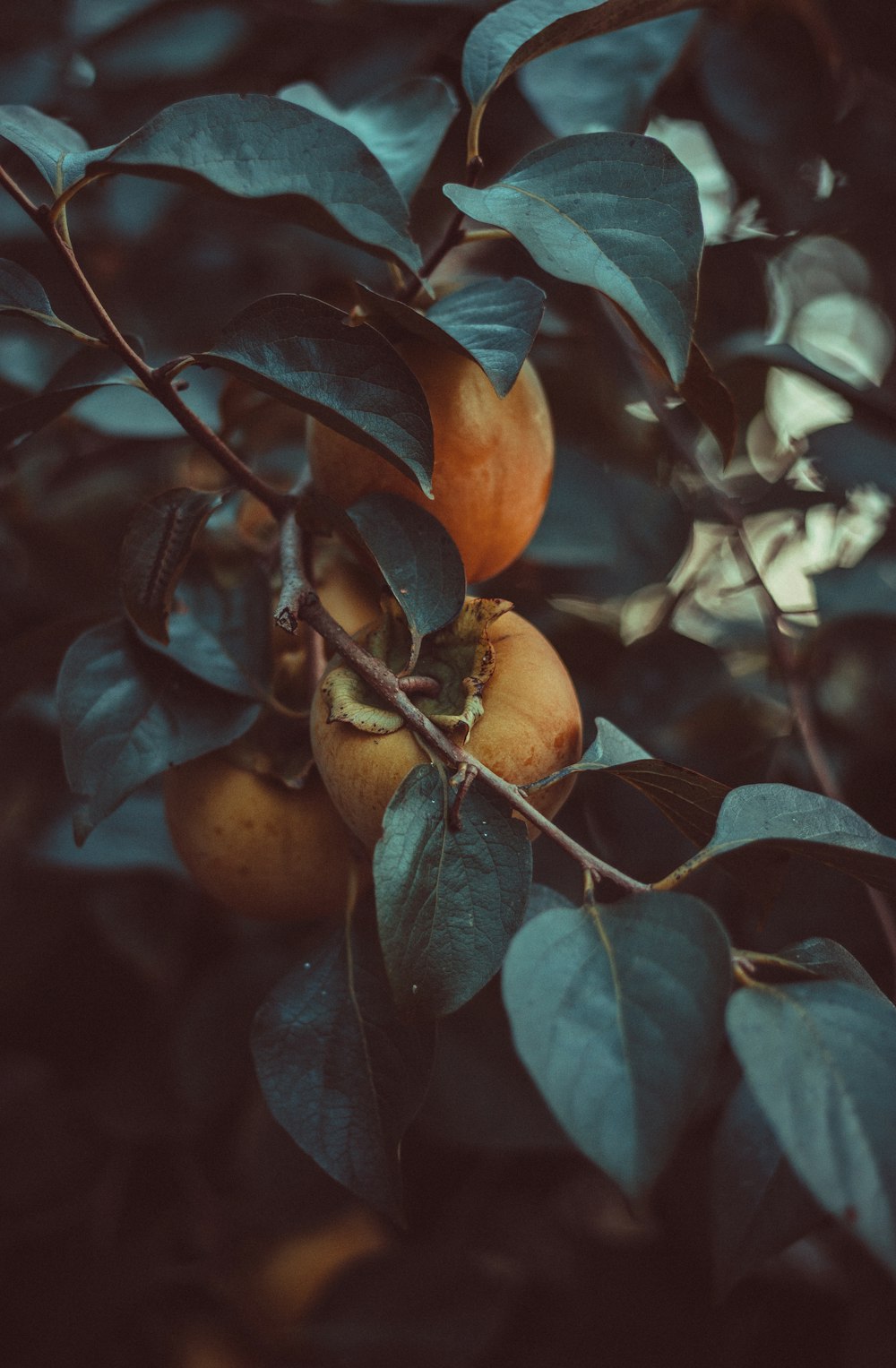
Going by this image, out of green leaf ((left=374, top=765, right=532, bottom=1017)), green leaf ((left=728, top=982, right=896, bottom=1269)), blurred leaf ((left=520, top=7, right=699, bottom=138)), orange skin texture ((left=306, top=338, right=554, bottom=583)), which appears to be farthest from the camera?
blurred leaf ((left=520, top=7, right=699, bottom=138))

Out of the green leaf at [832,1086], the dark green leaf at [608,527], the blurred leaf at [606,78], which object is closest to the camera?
the green leaf at [832,1086]

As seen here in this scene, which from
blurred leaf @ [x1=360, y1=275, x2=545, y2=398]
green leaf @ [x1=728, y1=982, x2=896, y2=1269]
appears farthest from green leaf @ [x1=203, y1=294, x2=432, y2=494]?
green leaf @ [x1=728, y1=982, x2=896, y2=1269]

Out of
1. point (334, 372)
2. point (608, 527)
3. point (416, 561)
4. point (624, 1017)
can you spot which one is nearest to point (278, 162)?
point (334, 372)

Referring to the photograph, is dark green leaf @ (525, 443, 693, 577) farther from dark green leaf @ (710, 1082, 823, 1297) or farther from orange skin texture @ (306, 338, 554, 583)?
dark green leaf @ (710, 1082, 823, 1297)

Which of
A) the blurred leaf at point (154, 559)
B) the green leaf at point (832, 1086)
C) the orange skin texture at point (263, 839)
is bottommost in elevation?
the orange skin texture at point (263, 839)

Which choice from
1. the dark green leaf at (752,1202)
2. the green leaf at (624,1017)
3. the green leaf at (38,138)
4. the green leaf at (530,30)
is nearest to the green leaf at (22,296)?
the green leaf at (38,138)

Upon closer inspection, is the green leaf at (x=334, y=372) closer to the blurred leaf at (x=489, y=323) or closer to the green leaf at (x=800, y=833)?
the blurred leaf at (x=489, y=323)

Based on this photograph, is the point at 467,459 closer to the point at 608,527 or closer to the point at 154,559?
the point at 154,559
